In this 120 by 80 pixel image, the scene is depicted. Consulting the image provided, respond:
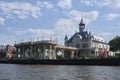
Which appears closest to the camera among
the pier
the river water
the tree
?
the river water

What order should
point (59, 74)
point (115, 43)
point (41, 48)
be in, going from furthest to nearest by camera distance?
point (115, 43) < point (41, 48) < point (59, 74)

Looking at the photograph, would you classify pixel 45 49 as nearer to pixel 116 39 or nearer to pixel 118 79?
pixel 116 39

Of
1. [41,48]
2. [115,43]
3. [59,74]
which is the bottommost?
[59,74]

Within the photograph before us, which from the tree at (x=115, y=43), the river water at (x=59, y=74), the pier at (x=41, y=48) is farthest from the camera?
the tree at (x=115, y=43)

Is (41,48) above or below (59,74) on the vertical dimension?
above

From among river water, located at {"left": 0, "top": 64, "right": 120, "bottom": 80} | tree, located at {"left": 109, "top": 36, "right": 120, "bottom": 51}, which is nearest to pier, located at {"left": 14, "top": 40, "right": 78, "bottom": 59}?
tree, located at {"left": 109, "top": 36, "right": 120, "bottom": 51}

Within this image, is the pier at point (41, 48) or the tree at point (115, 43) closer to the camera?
the pier at point (41, 48)

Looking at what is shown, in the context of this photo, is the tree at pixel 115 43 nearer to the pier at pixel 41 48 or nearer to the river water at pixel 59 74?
the pier at pixel 41 48

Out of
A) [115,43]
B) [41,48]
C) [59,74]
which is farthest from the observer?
[115,43]

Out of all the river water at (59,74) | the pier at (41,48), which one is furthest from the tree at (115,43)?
the river water at (59,74)

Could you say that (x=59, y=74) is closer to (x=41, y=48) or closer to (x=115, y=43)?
(x=41, y=48)

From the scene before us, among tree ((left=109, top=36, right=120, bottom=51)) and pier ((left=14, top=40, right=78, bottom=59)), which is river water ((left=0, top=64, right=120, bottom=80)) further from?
tree ((left=109, top=36, right=120, bottom=51))

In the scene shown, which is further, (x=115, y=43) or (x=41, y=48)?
(x=115, y=43)

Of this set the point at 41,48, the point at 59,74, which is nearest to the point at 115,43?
the point at 41,48
